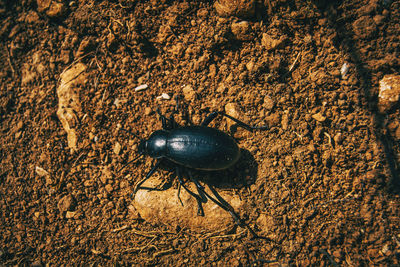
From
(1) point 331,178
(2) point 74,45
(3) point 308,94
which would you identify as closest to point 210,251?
(1) point 331,178

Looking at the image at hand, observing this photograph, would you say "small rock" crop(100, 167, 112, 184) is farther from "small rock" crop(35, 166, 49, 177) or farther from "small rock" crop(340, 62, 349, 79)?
"small rock" crop(340, 62, 349, 79)

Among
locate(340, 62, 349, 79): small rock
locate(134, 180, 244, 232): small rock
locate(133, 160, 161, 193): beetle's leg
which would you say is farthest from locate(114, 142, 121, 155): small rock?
locate(340, 62, 349, 79): small rock

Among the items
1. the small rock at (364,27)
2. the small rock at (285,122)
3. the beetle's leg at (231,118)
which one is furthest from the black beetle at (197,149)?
the small rock at (364,27)

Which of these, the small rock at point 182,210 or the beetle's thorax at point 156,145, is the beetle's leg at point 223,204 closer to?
the small rock at point 182,210

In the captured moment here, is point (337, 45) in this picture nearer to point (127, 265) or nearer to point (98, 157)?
point (98, 157)

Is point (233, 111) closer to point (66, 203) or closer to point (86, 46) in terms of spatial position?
point (86, 46)

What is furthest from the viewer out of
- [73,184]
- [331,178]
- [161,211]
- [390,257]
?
[73,184]
